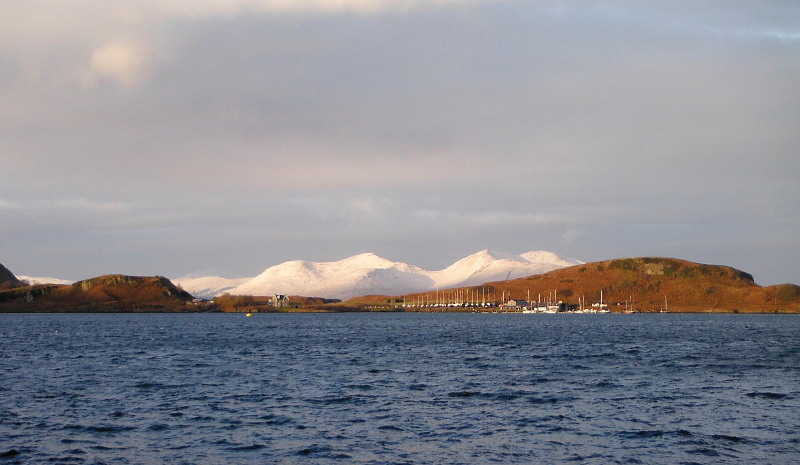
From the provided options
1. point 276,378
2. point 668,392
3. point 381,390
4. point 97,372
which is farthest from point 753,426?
point 97,372

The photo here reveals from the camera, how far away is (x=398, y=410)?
4650 centimetres

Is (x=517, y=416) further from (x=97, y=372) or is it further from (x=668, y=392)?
(x=97, y=372)

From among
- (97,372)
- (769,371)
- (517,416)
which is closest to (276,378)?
(97,372)

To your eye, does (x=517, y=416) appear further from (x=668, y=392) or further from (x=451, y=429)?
(x=668, y=392)

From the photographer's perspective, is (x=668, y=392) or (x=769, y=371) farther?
(x=769, y=371)

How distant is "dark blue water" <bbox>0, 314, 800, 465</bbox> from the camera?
3519 cm

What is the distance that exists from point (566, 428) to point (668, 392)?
17366 mm

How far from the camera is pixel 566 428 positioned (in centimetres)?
4084

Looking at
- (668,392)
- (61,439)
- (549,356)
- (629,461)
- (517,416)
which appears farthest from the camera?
(549,356)

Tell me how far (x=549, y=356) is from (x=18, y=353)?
62291 mm

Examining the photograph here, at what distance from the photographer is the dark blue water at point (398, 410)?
115 feet

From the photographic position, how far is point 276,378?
63.2 meters

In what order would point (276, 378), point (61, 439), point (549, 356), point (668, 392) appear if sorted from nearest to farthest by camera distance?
point (61, 439)
point (668, 392)
point (276, 378)
point (549, 356)

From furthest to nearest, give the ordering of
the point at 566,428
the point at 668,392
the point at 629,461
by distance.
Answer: the point at 668,392 → the point at 566,428 → the point at 629,461
